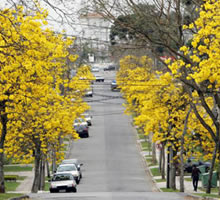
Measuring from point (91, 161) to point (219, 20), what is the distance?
33.0 metres

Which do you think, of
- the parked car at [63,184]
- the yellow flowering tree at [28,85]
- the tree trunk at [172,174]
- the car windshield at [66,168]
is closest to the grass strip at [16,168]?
the car windshield at [66,168]

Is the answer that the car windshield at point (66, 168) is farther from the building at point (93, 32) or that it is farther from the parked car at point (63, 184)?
the building at point (93, 32)

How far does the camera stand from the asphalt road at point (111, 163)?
22.5 m

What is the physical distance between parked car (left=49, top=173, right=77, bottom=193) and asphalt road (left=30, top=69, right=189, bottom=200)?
65 cm

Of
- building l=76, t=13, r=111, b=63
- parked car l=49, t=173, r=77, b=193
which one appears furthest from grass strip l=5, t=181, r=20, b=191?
building l=76, t=13, r=111, b=63

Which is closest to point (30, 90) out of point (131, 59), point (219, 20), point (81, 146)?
point (219, 20)

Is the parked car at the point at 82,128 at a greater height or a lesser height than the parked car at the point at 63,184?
lesser

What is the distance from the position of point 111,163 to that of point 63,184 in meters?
16.4

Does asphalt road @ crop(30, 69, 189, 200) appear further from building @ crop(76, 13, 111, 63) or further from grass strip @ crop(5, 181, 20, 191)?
building @ crop(76, 13, 111, 63)

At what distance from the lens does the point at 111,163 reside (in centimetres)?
4681

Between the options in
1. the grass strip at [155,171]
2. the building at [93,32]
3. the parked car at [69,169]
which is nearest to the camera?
the building at [93,32]


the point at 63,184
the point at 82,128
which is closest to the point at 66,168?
the point at 63,184

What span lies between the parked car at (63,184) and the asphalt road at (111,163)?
2.14 ft

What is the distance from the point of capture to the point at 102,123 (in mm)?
71938
